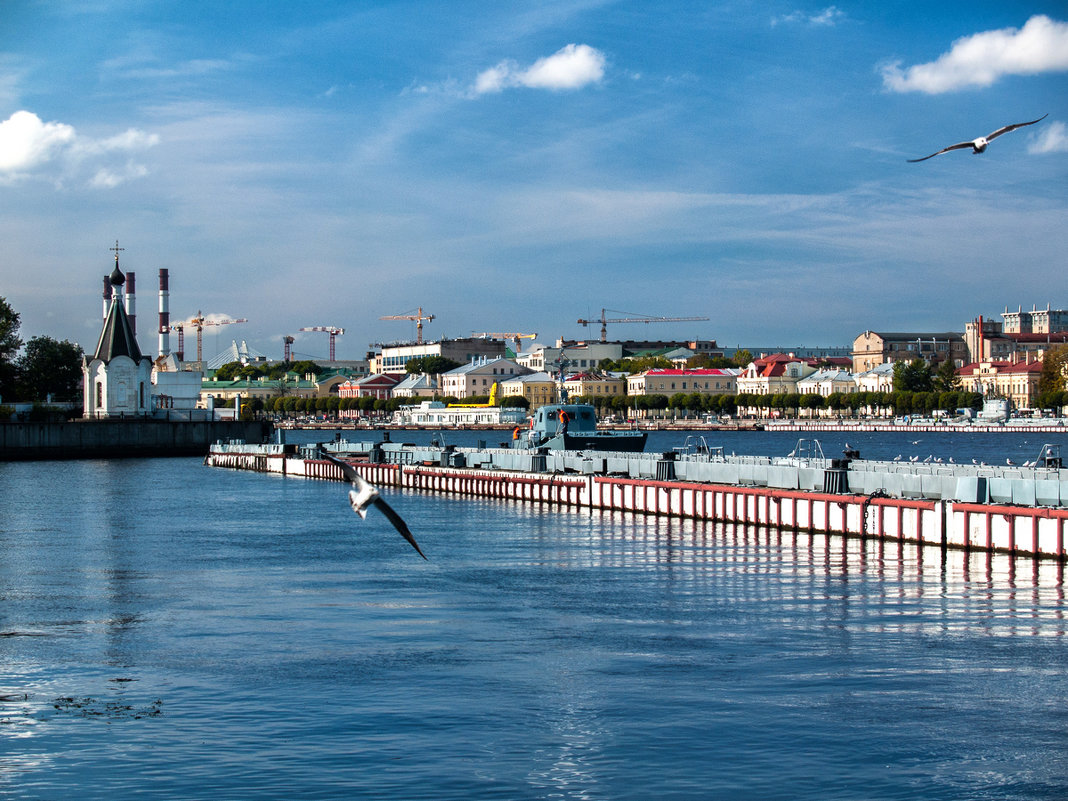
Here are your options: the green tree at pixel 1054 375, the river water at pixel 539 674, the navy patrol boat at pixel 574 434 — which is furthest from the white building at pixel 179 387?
the green tree at pixel 1054 375

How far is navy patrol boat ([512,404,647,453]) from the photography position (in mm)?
60438

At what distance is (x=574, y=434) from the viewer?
60375 mm

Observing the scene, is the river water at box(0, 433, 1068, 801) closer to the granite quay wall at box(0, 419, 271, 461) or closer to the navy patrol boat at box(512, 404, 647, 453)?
the navy patrol boat at box(512, 404, 647, 453)

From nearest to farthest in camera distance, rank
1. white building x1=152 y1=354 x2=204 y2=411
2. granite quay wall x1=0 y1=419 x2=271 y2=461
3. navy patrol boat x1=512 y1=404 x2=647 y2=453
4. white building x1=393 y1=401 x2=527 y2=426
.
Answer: navy patrol boat x1=512 y1=404 x2=647 y2=453 < granite quay wall x1=0 y1=419 x2=271 y2=461 < white building x1=152 y1=354 x2=204 y2=411 < white building x1=393 y1=401 x2=527 y2=426

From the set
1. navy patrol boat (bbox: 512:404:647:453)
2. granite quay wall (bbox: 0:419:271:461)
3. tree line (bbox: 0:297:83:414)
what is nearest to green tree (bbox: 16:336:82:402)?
tree line (bbox: 0:297:83:414)

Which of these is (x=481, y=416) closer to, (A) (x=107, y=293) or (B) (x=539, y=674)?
(A) (x=107, y=293)

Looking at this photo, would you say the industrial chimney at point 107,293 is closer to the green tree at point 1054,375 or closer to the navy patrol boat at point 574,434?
the navy patrol boat at point 574,434

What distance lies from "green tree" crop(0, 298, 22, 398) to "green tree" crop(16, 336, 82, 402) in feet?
9.22

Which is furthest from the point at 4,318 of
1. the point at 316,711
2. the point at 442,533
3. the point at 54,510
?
the point at 316,711

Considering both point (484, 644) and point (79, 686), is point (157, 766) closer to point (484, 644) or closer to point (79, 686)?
point (79, 686)

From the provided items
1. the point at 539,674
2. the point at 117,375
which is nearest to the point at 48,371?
the point at 117,375

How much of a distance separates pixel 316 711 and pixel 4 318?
98.1 meters

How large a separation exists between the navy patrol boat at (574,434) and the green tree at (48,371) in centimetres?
7173

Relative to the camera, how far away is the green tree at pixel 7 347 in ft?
351
